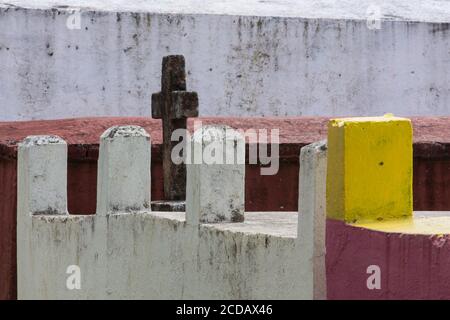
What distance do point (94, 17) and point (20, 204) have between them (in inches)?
117

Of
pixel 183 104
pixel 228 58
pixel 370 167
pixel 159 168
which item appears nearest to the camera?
pixel 370 167

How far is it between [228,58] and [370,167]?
21.8 ft

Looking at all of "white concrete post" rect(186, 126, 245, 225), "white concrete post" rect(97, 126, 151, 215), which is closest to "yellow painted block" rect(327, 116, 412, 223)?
"white concrete post" rect(186, 126, 245, 225)

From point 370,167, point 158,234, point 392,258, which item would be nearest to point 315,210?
point 370,167

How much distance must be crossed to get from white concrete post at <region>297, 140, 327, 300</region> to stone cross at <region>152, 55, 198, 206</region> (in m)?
2.99

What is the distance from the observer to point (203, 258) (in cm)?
612

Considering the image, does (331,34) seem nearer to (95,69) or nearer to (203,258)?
(95,69)

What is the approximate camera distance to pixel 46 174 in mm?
8031

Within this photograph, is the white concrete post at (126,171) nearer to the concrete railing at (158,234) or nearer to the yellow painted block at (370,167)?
the concrete railing at (158,234)

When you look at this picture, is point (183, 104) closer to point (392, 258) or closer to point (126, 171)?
point (126, 171)

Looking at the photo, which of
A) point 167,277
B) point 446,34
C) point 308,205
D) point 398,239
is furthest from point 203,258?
point 446,34

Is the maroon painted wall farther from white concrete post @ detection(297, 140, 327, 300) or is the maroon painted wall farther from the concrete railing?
white concrete post @ detection(297, 140, 327, 300)

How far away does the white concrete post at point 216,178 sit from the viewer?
6117mm

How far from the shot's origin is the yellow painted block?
4711 millimetres
